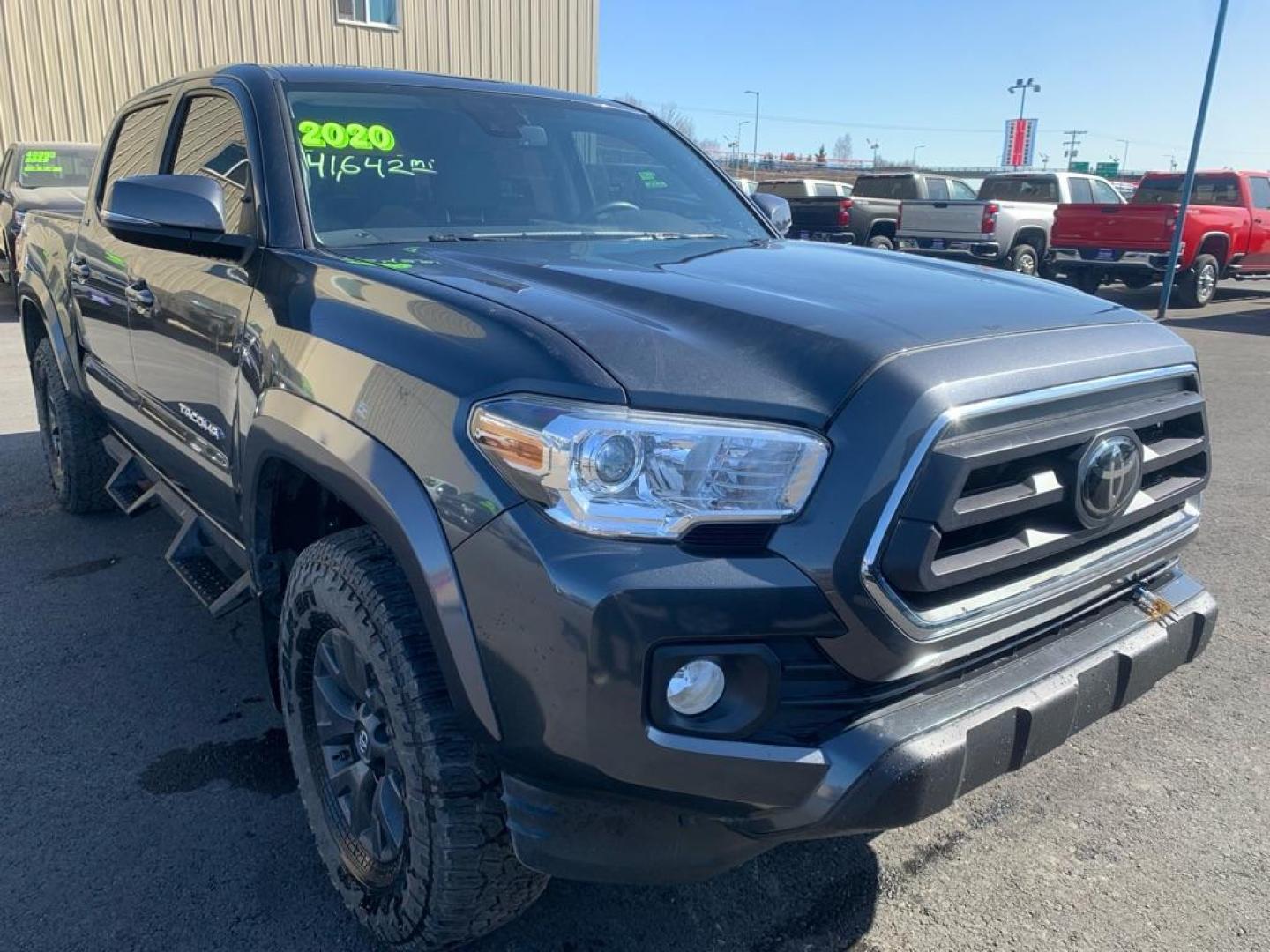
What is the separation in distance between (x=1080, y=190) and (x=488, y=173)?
17.7m

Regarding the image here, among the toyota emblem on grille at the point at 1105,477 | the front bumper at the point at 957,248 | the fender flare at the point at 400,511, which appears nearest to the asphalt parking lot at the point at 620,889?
the fender flare at the point at 400,511

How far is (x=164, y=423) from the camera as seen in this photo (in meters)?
3.38

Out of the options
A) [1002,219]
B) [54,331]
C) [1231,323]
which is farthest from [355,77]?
[1002,219]

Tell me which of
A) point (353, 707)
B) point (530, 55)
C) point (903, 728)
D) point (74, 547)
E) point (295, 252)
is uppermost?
point (530, 55)

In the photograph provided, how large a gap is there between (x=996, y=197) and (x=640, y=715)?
738 inches

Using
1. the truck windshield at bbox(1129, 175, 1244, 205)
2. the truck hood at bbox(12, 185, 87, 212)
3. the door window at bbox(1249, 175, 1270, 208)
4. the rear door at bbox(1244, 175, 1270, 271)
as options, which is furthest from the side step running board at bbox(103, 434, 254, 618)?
the door window at bbox(1249, 175, 1270, 208)

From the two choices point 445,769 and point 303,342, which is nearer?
point 445,769

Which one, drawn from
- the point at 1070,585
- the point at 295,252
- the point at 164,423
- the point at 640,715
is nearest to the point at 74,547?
the point at 164,423

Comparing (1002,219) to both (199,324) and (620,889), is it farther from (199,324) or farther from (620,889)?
(620,889)

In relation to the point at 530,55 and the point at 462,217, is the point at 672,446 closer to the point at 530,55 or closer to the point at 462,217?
the point at 462,217

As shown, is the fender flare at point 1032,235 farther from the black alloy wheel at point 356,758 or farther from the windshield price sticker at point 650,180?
the black alloy wheel at point 356,758

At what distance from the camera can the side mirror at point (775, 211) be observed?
3.86 m

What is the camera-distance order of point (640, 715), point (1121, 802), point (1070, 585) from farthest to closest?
point (1121, 802) → point (1070, 585) → point (640, 715)

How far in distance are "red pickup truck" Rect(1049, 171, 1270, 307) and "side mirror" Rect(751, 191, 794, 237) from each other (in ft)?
40.2
